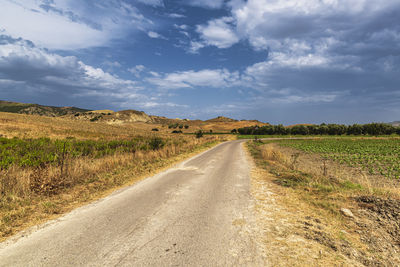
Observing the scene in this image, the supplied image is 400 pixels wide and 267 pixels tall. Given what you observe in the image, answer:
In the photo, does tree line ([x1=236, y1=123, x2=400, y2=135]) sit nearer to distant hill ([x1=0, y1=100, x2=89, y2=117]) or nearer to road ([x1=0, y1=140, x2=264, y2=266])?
road ([x1=0, y1=140, x2=264, y2=266])

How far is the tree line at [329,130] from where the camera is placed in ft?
269

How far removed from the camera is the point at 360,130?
87.2 meters

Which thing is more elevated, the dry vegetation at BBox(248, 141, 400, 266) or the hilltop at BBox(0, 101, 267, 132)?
the hilltop at BBox(0, 101, 267, 132)

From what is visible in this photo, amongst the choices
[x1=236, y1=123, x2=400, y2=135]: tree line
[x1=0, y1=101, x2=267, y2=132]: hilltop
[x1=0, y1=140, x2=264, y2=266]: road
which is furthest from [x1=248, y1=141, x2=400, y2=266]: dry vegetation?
[x1=236, y1=123, x2=400, y2=135]: tree line

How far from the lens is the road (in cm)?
352

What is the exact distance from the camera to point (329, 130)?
3622 inches

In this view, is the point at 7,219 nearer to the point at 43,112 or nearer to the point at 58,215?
the point at 58,215

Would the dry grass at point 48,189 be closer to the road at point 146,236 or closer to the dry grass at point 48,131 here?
the road at point 146,236

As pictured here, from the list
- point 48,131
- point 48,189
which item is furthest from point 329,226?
point 48,131

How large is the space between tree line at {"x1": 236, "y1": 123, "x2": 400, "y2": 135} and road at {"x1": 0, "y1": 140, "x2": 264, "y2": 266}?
10112 cm

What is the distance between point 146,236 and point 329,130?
109m

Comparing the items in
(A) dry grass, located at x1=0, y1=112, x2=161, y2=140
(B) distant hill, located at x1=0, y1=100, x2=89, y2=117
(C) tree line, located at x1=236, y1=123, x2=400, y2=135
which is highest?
(B) distant hill, located at x1=0, y1=100, x2=89, y2=117

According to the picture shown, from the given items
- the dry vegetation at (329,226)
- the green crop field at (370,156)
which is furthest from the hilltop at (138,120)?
the dry vegetation at (329,226)

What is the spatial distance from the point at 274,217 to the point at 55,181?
8.49 m
